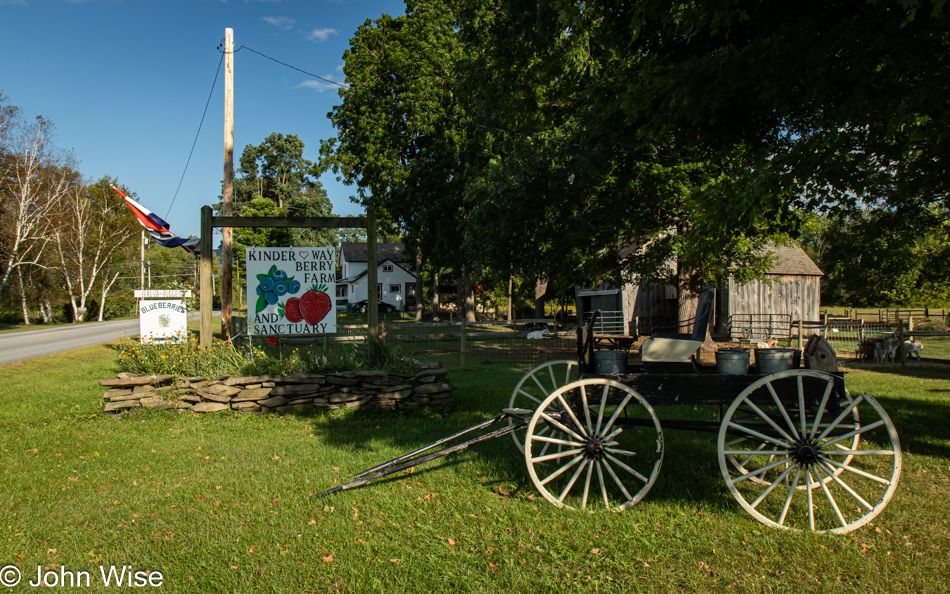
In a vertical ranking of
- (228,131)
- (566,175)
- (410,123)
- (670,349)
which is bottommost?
(670,349)

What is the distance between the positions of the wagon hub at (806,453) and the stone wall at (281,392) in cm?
501

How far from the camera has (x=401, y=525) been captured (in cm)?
412

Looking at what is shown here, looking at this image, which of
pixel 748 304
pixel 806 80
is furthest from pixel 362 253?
pixel 806 80

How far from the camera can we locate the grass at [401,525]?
3.38 meters

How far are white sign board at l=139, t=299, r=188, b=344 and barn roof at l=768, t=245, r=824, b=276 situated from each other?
63.8ft

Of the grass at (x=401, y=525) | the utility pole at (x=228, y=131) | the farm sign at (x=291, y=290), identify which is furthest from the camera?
the utility pole at (x=228, y=131)

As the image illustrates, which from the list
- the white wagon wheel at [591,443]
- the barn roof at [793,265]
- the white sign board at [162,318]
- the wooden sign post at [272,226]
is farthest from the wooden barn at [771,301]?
the white sign board at [162,318]

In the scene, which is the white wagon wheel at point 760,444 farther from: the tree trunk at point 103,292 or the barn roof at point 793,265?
the tree trunk at point 103,292

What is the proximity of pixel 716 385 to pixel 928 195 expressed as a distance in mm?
4519

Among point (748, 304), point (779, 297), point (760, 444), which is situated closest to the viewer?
point (760, 444)

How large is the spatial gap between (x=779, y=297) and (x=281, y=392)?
63.1ft

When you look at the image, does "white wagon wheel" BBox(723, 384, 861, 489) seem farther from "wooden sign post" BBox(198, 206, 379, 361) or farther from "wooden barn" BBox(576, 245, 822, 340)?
"wooden barn" BBox(576, 245, 822, 340)

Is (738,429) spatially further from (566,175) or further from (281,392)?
(566,175)

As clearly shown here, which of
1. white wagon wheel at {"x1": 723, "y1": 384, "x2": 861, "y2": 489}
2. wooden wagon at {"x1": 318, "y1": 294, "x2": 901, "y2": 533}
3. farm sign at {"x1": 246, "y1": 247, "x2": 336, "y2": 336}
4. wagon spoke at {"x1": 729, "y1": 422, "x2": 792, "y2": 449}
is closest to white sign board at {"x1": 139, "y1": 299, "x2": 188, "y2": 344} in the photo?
farm sign at {"x1": 246, "y1": 247, "x2": 336, "y2": 336}
